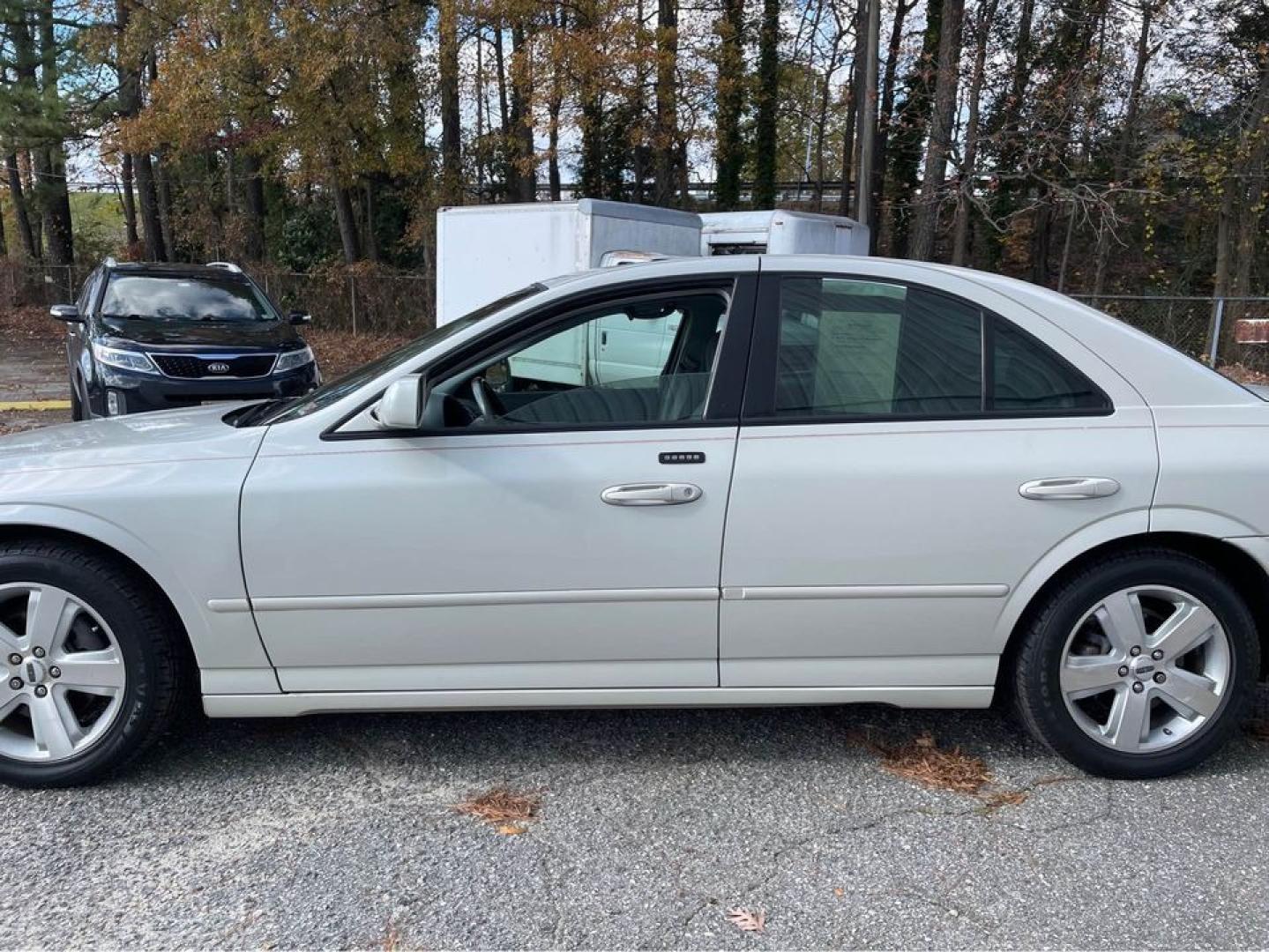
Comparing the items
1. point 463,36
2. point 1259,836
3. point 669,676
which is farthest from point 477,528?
point 463,36

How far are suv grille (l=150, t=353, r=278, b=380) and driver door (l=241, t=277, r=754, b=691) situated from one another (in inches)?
212

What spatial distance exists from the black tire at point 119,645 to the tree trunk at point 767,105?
19209mm

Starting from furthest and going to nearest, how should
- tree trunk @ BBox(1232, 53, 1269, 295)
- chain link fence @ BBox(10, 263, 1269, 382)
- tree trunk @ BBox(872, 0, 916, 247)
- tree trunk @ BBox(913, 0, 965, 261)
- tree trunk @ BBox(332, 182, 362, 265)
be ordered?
tree trunk @ BBox(872, 0, 916, 247) → tree trunk @ BBox(332, 182, 362, 265) → tree trunk @ BBox(913, 0, 965, 261) → tree trunk @ BBox(1232, 53, 1269, 295) → chain link fence @ BBox(10, 263, 1269, 382)

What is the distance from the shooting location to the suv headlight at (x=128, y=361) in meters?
7.70

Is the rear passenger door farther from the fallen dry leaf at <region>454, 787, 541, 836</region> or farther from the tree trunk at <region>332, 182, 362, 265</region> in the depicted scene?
the tree trunk at <region>332, 182, 362, 265</region>

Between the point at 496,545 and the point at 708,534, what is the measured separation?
653mm

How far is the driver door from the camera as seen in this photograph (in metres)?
2.94

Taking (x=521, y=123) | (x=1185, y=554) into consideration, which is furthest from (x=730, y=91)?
(x=1185, y=554)

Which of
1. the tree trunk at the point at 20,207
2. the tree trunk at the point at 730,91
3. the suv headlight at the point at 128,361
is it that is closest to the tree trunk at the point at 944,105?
the tree trunk at the point at 730,91

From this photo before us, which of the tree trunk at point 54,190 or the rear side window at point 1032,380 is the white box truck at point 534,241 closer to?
the rear side window at point 1032,380

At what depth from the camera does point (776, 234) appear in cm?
1212

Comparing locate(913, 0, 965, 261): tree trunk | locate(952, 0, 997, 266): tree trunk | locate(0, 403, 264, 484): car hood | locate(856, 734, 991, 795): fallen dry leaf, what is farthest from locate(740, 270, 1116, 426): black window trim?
locate(952, 0, 997, 266): tree trunk

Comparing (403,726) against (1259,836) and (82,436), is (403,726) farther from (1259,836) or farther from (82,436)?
(1259,836)

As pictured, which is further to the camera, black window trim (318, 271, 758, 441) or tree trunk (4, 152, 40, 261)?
tree trunk (4, 152, 40, 261)
